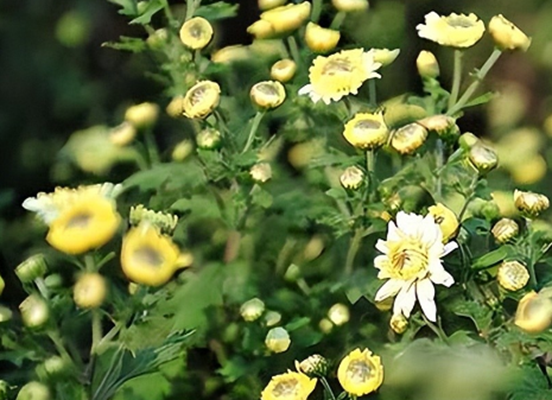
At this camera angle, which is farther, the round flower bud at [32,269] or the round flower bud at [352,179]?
the round flower bud at [352,179]

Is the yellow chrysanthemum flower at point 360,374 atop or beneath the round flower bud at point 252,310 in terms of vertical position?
atop

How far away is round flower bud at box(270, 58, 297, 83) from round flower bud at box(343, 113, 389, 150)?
0.17m

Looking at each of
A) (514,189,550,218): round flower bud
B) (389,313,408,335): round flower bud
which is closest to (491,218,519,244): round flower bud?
(514,189,550,218): round flower bud

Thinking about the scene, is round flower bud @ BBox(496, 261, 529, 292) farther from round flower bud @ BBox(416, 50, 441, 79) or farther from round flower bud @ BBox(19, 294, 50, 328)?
round flower bud @ BBox(19, 294, 50, 328)

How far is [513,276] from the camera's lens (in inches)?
39.5

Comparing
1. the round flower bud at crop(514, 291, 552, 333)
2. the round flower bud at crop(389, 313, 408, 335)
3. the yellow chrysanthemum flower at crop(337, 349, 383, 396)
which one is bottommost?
the round flower bud at crop(389, 313, 408, 335)

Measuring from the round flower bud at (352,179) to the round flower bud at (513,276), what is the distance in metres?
0.18

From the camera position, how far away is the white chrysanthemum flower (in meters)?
1.00

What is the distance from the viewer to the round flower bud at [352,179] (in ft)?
3.64

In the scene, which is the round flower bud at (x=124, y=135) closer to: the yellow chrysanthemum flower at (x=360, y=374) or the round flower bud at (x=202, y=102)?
the round flower bud at (x=202, y=102)

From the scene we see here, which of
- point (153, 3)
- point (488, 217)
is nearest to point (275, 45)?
point (153, 3)

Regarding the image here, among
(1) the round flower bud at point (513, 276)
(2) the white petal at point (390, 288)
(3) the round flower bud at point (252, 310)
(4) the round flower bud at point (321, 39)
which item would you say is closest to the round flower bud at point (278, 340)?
(3) the round flower bud at point (252, 310)

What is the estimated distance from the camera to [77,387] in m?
0.98

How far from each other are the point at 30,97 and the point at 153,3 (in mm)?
373
